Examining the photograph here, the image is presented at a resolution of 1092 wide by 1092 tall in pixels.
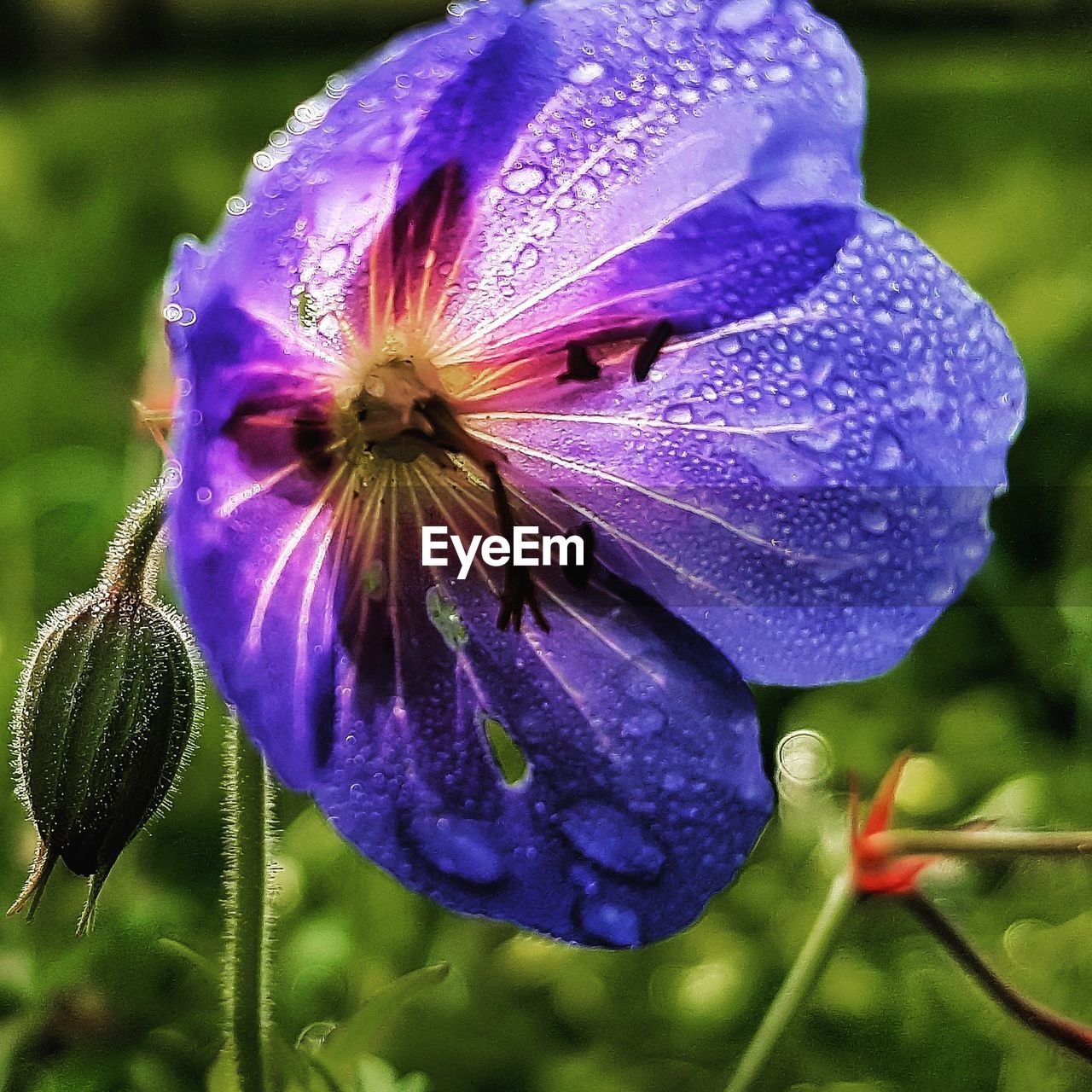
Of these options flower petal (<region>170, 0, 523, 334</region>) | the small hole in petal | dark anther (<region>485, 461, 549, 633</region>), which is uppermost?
flower petal (<region>170, 0, 523, 334</region>)

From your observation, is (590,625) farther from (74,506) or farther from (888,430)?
(74,506)

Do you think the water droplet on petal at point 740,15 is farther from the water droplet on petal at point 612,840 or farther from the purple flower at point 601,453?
the water droplet on petal at point 612,840

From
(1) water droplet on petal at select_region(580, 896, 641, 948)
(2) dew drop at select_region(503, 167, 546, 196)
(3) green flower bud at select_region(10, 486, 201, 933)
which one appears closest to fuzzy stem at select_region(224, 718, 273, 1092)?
(3) green flower bud at select_region(10, 486, 201, 933)

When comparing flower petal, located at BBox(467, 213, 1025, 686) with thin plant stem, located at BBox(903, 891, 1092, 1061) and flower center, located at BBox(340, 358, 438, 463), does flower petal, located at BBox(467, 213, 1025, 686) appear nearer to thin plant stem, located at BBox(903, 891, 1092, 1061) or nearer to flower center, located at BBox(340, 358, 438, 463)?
flower center, located at BBox(340, 358, 438, 463)

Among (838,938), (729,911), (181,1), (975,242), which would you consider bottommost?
(729,911)

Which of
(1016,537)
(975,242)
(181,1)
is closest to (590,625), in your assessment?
(1016,537)

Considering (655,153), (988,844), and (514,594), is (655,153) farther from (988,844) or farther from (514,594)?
(988,844)

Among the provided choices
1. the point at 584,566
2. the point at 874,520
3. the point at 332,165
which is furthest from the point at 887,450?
the point at 332,165
